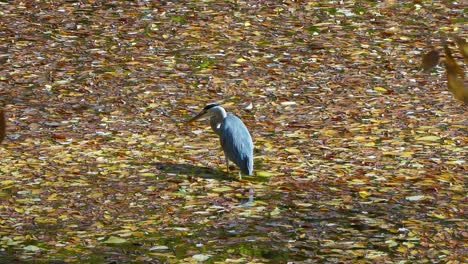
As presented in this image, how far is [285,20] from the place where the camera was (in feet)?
40.1

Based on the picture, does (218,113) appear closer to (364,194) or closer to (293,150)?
(293,150)

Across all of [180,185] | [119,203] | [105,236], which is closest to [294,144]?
[180,185]

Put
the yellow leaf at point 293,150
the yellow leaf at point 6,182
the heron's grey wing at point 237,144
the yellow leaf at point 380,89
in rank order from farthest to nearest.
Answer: the yellow leaf at point 380,89 < the yellow leaf at point 293,150 < the yellow leaf at point 6,182 < the heron's grey wing at point 237,144

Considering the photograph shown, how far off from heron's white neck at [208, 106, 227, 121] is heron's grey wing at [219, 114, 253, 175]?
22 cm

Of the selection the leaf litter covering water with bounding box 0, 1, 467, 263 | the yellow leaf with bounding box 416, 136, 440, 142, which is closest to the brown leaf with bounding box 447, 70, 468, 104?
the leaf litter covering water with bounding box 0, 1, 467, 263

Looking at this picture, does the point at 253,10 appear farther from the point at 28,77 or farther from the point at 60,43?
the point at 28,77

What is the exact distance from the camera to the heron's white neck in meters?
8.10

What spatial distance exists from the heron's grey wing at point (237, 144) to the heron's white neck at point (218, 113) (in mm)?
219

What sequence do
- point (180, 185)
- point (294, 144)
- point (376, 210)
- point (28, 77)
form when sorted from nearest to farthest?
1. point (376, 210)
2. point (180, 185)
3. point (294, 144)
4. point (28, 77)

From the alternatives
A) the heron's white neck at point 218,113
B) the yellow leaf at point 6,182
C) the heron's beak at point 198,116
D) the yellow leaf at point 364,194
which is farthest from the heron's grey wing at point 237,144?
the yellow leaf at point 6,182

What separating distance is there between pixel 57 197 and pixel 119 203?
1.61ft

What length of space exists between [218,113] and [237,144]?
676mm

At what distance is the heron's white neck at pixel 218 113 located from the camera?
810 centimetres

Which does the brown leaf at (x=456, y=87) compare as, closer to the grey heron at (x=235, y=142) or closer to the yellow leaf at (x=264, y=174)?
the grey heron at (x=235, y=142)
